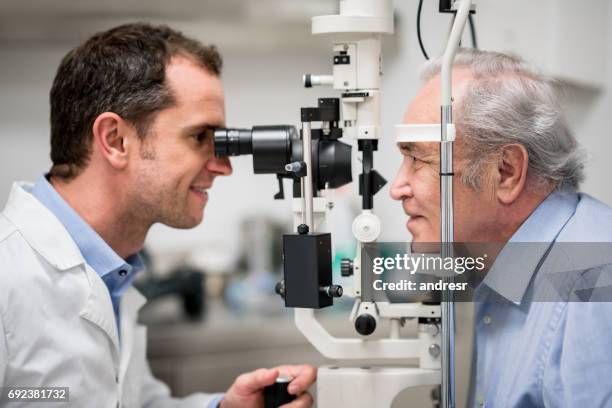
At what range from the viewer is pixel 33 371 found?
1.21 m

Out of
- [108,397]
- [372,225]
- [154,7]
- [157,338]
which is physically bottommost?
[157,338]

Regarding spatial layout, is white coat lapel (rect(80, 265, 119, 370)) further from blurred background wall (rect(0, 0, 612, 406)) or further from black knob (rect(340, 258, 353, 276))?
blurred background wall (rect(0, 0, 612, 406))

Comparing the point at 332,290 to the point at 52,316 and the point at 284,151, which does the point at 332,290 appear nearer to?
the point at 284,151

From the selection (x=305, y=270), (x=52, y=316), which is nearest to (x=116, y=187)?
(x=52, y=316)

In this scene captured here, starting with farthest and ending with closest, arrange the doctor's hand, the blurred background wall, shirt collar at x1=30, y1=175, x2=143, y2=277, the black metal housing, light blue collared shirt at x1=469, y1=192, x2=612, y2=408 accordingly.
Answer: the blurred background wall, shirt collar at x1=30, y1=175, x2=143, y2=277, the doctor's hand, the black metal housing, light blue collared shirt at x1=469, y1=192, x2=612, y2=408

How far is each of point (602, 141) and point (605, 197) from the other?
14cm

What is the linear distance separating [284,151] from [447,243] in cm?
36

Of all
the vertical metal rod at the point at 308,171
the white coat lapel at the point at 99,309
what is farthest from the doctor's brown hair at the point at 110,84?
the vertical metal rod at the point at 308,171

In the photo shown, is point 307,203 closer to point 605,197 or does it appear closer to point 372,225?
point 372,225

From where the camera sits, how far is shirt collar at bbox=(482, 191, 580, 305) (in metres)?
1.16

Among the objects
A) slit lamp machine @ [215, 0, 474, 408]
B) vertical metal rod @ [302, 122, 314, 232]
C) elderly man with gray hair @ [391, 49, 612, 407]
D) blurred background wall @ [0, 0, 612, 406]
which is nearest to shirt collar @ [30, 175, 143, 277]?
slit lamp machine @ [215, 0, 474, 408]

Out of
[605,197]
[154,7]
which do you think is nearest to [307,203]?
[605,197]

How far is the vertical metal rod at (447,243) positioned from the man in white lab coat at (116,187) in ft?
1.08

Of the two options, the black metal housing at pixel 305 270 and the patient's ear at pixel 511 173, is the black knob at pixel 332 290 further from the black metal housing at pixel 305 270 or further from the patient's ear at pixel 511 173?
the patient's ear at pixel 511 173
